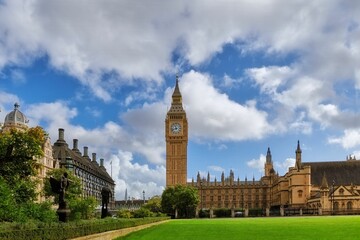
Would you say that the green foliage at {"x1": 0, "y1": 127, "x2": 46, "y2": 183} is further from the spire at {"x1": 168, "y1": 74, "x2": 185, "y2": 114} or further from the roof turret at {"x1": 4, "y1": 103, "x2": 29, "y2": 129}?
the spire at {"x1": 168, "y1": 74, "x2": 185, "y2": 114}

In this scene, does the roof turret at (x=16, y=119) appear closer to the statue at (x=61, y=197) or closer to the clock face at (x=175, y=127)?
the statue at (x=61, y=197)

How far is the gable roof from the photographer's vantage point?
5714 inches

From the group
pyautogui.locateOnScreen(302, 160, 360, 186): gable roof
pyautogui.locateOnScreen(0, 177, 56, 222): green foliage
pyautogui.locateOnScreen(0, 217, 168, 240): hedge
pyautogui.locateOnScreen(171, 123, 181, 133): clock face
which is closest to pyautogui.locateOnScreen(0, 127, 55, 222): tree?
pyautogui.locateOnScreen(0, 177, 56, 222): green foliage

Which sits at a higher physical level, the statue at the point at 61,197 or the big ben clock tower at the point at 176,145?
the big ben clock tower at the point at 176,145

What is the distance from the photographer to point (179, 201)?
107938 mm

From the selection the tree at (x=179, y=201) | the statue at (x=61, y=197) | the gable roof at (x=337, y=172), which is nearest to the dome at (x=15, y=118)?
the tree at (x=179, y=201)

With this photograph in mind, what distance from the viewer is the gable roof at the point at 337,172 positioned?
145m

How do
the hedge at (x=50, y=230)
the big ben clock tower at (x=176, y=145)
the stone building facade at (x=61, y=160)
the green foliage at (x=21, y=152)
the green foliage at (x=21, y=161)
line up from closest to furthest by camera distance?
the hedge at (x=50, y=230) → the green foliage at (x=21, y=161) → the green foliage at (x=21, y=152) → the stone building facade at (x=61, y=160) → the big ben clock tower at (x=176, y=145)

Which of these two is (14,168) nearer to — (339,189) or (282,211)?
(282,211)

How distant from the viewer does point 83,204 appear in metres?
59.9

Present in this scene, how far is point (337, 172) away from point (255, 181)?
45.8 metres

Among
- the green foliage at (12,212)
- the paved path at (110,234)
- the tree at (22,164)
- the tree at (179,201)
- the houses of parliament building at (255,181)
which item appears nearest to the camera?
the paved path at (110,234)

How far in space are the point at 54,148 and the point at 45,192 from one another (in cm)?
4305

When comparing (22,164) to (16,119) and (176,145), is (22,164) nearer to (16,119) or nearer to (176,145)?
(16,119)
